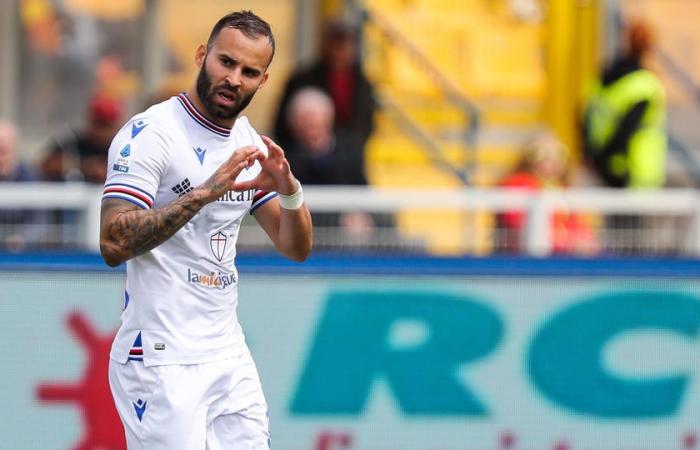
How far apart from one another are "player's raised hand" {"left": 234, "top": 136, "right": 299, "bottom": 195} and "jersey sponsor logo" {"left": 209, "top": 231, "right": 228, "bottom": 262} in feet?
0.73

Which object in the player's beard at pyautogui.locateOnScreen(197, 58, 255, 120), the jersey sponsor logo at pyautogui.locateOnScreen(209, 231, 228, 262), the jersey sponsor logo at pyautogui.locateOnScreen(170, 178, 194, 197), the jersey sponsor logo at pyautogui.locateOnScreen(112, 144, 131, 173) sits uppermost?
the player's beard at pyautogui.locateOnScreen(197, 58, 255, 120)

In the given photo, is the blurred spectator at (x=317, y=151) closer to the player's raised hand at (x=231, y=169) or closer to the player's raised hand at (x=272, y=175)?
the player's raised hand at (x=272, y=175)

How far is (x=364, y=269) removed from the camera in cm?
712

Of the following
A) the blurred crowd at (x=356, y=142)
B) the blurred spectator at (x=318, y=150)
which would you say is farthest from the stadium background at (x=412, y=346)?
the blurred spectator at (x=318, y=150)

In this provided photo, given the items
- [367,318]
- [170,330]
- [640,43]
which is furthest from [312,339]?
[640,43]

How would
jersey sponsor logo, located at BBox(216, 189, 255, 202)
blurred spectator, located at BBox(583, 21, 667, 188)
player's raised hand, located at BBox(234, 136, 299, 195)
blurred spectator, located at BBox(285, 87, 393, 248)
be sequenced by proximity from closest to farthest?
player's raised hand, located at BBox(234, 136, 299, 195) < jersey sponsor logo, located at BBox(216, 189, 255, 202) < blurred spectator, located at BBox(285, 87, 393, 248) < blurred spectator, located at BBox(583, 21, 667, 188)

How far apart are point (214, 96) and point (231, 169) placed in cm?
33

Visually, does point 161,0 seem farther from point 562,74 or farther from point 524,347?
point 524,347

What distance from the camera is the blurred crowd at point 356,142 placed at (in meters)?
9.29

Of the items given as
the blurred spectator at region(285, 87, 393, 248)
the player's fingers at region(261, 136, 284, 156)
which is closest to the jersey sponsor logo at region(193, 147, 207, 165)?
the player's fingers at region(261, 136, 284, 156)

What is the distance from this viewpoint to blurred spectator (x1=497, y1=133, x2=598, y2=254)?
9.25 meters

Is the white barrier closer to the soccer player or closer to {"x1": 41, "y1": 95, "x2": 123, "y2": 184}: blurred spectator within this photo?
{"x1": 41, "y1": 95, "x2": 123, "y2": 184}: blurred spectator

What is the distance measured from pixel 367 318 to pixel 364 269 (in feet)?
0.77

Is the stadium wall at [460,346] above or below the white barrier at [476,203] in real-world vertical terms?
below
